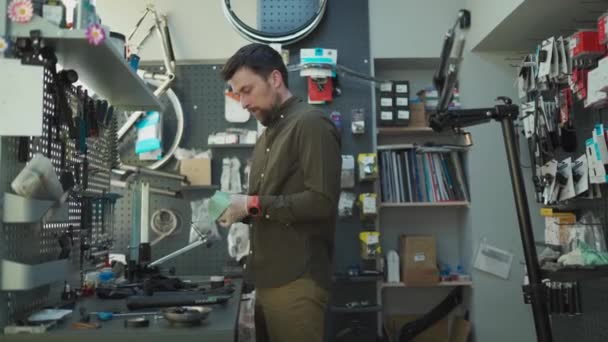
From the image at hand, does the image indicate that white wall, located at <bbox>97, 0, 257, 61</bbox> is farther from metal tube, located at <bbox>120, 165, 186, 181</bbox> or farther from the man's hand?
the man's hand

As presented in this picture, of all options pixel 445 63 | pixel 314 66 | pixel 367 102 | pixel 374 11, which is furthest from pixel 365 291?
pixel 445 63

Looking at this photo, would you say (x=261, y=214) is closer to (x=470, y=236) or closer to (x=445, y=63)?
(x=445, y=63)

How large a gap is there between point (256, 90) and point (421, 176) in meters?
2.09

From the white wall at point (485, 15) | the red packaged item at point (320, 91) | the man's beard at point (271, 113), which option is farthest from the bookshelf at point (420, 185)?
the man's beard at point (271, 113)

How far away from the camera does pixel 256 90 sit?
1.62 metres

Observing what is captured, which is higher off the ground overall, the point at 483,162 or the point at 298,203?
the point at 483,162

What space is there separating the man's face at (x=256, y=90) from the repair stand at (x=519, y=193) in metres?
0.50

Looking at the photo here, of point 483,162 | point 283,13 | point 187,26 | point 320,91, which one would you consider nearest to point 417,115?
point 483,162

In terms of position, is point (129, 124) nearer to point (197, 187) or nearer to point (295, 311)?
point (197, 187)

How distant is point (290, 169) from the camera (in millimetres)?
1574

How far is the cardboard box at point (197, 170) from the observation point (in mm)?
3189

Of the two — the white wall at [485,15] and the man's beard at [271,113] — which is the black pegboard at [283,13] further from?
the man's beard at [271,113]

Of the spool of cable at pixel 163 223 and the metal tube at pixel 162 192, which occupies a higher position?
the metal tube at pixel 162 192

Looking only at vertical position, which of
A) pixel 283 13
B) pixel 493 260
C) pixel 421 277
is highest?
pixel 283 13
